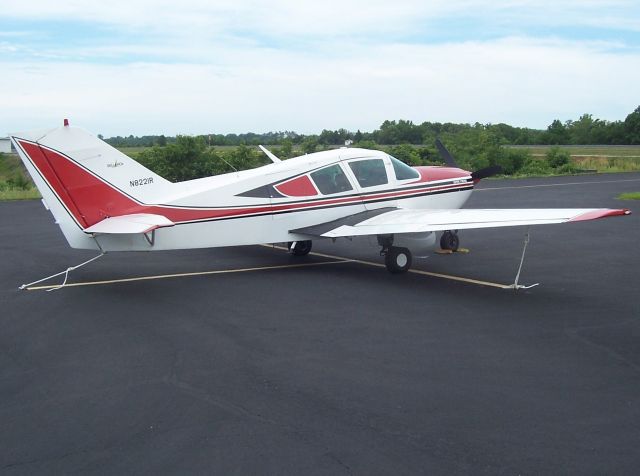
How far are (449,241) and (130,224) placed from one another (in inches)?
271

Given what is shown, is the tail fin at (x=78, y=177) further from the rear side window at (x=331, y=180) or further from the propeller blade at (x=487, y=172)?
the propeller blade at (x=487, y=172)

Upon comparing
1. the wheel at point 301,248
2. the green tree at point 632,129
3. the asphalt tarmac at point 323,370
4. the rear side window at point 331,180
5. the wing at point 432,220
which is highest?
the green tree at point 632,129

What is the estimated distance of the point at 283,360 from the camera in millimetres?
7430

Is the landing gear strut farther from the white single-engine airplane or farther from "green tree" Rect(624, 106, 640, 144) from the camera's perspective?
"green tree" Rect(624, 106, 640, 144)

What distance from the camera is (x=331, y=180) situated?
12.8m

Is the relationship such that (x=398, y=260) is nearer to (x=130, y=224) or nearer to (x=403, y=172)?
(x=403, y=172)

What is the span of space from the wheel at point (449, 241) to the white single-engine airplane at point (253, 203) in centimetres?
A: 2

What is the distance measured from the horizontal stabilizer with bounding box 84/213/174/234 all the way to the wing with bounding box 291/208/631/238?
2.72 metres

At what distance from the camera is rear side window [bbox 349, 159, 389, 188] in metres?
13.0

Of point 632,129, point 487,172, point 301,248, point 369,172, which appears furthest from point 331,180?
point 632,129

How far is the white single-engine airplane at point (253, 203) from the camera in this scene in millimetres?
10594

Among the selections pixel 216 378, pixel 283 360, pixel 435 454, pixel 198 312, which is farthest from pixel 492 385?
pixel 198 312

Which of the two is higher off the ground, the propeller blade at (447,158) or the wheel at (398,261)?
the propeller blade at (447,158)

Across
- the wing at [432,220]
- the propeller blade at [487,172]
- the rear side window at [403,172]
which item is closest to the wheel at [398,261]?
the wing at [432,220]
